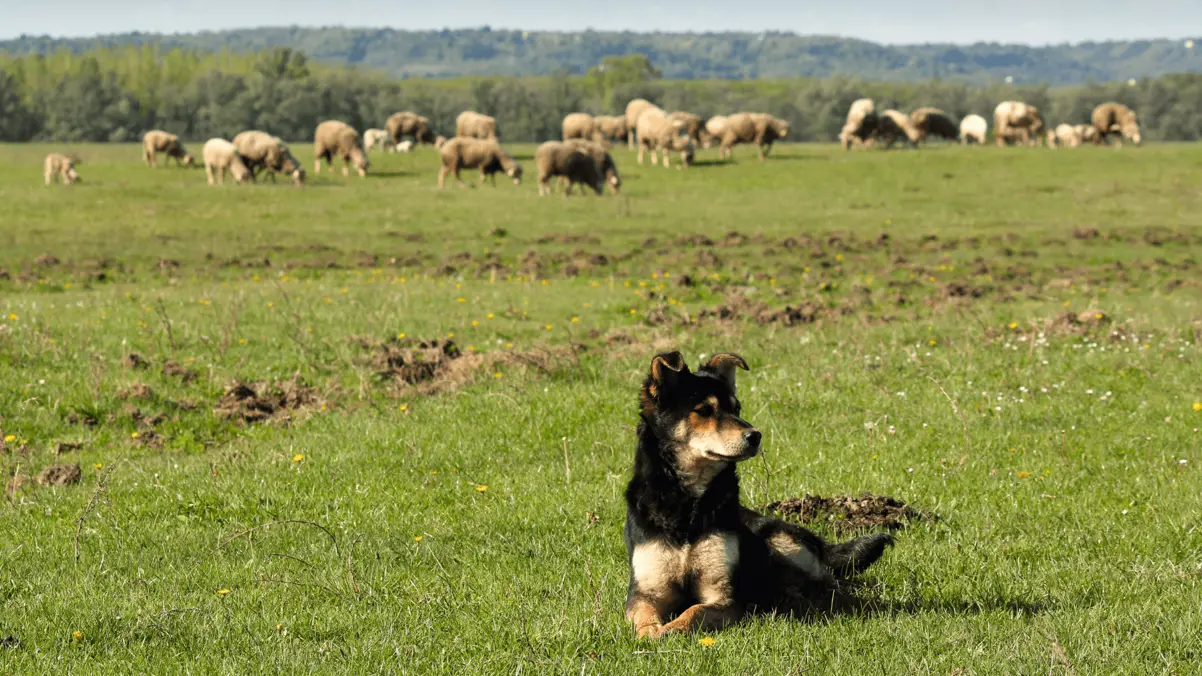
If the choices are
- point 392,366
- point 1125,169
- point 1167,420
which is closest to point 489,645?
point 1167,420

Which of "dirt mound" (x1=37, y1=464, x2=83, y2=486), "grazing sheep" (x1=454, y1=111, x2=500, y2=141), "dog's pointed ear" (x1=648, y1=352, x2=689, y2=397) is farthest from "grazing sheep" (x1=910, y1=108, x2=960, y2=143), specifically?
"dog's pointed ear" (x1=648, y1=352, x2=689, y2=397)

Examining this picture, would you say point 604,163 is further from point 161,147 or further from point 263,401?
point 263,401

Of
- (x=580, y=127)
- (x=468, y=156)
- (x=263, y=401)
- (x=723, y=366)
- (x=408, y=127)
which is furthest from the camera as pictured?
(x=580, y=127)

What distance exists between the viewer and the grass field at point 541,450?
611cm

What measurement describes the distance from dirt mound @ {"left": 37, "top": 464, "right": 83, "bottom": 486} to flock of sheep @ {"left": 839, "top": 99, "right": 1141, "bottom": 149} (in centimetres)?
5740

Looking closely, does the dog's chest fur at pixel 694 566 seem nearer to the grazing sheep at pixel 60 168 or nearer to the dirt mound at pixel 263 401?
the dirt mound at pixel 263 401

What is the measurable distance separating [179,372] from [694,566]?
10.8 m

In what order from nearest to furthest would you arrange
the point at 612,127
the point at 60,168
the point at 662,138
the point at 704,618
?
the point at 704,618, the point at 60,168, the point at 662,138, the point at 612,127

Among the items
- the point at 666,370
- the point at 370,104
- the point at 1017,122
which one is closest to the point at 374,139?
the point at 370,104

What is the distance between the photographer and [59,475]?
1068 cm

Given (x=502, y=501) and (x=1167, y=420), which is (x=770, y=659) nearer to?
(x=502, y=501)

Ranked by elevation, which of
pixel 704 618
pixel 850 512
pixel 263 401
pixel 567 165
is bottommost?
pixel 263 401

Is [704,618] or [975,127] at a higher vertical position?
[975,127]

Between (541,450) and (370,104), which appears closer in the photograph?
(541,450)
